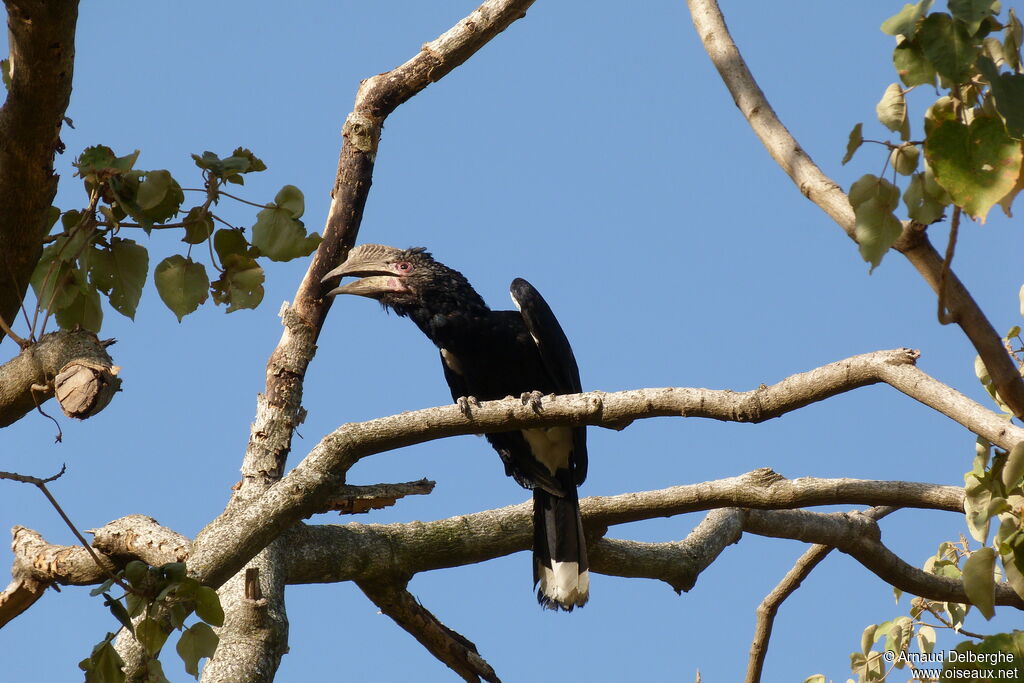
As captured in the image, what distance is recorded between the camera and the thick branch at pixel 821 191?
1.95m

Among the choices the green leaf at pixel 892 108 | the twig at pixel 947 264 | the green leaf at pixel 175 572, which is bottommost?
the green leaf at pixel 175 572

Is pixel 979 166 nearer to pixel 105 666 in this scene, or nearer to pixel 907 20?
pixel 907 20

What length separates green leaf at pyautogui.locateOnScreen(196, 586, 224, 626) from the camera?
6.68ft

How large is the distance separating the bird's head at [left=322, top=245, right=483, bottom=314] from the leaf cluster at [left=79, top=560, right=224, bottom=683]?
9.95 feet

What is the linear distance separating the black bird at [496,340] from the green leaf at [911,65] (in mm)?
3345

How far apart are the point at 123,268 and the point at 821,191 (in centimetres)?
177

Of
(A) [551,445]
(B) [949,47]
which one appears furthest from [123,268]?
(A) [551,445]

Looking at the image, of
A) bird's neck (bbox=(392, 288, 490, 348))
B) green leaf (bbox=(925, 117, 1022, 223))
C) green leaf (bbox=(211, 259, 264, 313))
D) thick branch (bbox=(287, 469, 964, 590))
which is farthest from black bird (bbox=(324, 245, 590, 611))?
green leaf (bbox=(925, 117, 1022, 223))

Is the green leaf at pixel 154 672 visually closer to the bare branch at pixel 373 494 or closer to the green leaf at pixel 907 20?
the bare branch at pixel 373 494

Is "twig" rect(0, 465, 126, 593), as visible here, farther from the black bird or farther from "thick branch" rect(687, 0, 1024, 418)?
the black bird

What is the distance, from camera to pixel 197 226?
249 centimetres

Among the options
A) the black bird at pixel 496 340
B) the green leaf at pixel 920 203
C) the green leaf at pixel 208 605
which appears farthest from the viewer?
the black bird at pixel 496 340

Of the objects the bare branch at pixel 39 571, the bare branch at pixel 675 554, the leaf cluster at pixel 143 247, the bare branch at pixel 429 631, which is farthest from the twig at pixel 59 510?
the bare branch at pixel 675 554

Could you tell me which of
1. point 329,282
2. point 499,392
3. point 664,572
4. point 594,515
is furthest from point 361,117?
point 664,572
